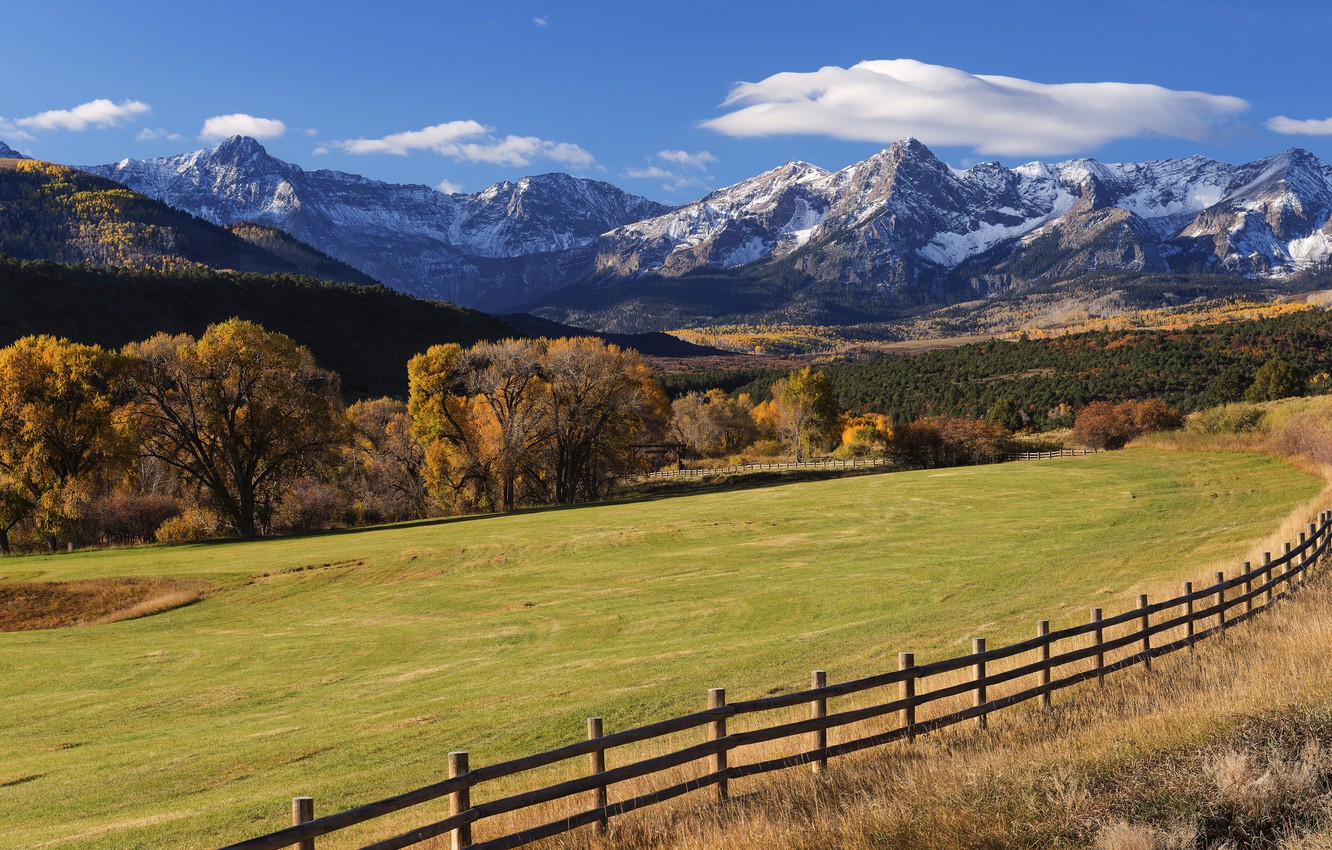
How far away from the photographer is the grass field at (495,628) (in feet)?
61.2

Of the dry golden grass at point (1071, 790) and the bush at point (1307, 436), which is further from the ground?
the dry golden grass at point (1071, 790)

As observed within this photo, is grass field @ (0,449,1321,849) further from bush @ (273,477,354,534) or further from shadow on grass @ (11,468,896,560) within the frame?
bush @ (273,477,354,534)

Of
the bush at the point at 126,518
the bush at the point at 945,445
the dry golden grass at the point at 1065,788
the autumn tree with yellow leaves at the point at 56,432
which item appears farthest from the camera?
the bush at the point at 945,445

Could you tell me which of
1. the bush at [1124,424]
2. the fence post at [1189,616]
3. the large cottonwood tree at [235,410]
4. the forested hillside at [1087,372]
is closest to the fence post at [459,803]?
the fence post at [1189,616]

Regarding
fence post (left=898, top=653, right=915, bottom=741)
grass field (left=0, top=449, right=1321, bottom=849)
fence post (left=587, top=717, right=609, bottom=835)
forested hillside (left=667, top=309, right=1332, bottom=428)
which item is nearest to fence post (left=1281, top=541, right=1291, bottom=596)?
grass field (left=0, top=449, right=1321, bottom=849)

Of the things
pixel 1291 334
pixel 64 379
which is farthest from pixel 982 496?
pixel 1291 334

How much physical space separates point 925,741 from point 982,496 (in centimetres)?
5176

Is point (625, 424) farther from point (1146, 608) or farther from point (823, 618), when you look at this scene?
point (1146, 608)

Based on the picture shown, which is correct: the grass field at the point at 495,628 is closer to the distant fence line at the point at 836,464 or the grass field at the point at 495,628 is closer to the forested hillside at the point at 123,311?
the distant fence line at the point at 836,464

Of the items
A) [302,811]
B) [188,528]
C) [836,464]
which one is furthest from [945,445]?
[302,811]

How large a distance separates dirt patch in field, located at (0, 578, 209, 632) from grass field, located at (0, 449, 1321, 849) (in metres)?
1.58

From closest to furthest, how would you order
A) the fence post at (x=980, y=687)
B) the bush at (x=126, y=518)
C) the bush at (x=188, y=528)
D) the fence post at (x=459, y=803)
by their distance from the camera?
1. the fence post at (x=459, y=803)
2. the fence post at (x=980, y=687)
3. the bush at (x=126, y=518)
4. the bush at (x=188, y=528)

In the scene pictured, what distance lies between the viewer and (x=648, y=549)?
49219mm

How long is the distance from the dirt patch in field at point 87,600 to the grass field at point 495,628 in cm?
158
